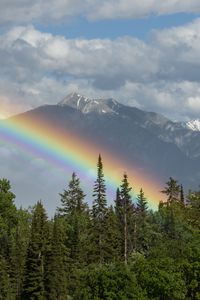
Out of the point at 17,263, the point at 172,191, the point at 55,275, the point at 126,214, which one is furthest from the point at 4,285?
the point at 172,191

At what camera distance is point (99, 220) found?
409 ft

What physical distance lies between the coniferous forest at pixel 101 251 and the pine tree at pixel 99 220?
17cm

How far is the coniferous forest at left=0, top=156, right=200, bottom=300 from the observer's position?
8912 centimetres

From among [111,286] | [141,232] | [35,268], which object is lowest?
[111,286]

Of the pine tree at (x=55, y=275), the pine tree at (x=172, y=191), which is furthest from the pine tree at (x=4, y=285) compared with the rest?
the pine tree at (x=172, y=191)

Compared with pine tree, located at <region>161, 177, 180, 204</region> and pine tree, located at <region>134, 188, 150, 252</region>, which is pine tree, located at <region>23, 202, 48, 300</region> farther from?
pine tree, located at <region>161, 177, 180, 204</region>

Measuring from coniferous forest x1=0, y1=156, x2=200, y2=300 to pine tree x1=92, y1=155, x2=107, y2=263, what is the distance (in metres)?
0.17

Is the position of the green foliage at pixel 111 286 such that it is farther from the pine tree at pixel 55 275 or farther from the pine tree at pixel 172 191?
the pine tree at pixel 172 191

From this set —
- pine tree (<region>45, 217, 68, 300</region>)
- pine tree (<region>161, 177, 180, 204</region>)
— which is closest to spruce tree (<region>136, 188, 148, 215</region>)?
pine tree (<region>161, 177, 180, 204</region>)

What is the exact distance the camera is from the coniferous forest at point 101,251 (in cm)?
8912

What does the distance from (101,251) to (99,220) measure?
19.9 feet

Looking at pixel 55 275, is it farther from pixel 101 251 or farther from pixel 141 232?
pixel 141 232

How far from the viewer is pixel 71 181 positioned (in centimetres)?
18575

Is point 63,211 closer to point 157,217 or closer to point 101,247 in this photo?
point 157,217
